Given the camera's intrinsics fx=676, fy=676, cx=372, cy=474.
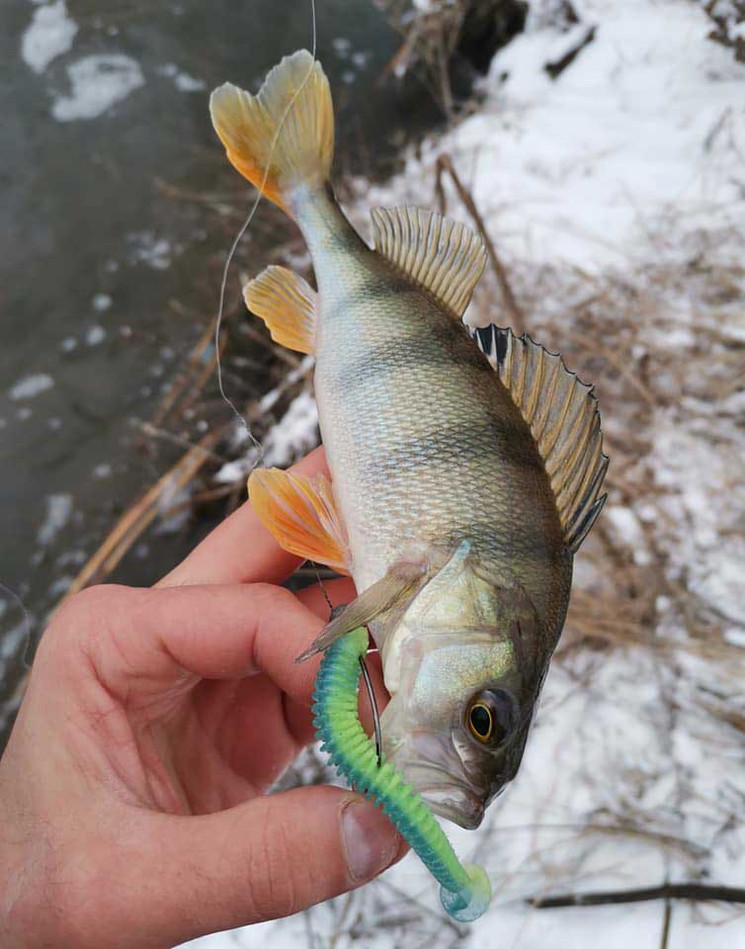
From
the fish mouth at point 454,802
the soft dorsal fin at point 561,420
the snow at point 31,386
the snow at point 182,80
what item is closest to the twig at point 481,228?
the soft dorsal fin at point 561,420

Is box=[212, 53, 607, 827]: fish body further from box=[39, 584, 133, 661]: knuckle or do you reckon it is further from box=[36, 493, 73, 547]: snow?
box=[36, 493, 73, 547]: snow

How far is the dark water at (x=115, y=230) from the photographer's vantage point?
3.06 meters

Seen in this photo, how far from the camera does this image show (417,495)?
3.87ft

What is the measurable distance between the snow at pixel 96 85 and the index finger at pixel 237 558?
3417 mm

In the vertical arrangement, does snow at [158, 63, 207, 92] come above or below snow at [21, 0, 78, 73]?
below

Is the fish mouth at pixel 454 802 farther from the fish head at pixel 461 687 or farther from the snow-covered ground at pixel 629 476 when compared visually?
the snow-covered ground at pixel 629 476

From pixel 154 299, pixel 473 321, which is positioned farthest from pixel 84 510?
pixel 473 321

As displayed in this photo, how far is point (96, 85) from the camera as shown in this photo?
3.96m

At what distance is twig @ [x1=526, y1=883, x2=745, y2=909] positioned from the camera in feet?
5.93

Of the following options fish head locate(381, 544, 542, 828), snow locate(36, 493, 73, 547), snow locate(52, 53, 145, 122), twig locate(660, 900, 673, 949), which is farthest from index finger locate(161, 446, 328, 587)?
snow locate(52, 53, 145, 122)

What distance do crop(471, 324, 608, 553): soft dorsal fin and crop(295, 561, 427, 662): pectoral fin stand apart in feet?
0.92

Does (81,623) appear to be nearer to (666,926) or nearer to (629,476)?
(666,926)

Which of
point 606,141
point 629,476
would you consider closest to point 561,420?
point 629,476

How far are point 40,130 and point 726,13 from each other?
11.9ft
